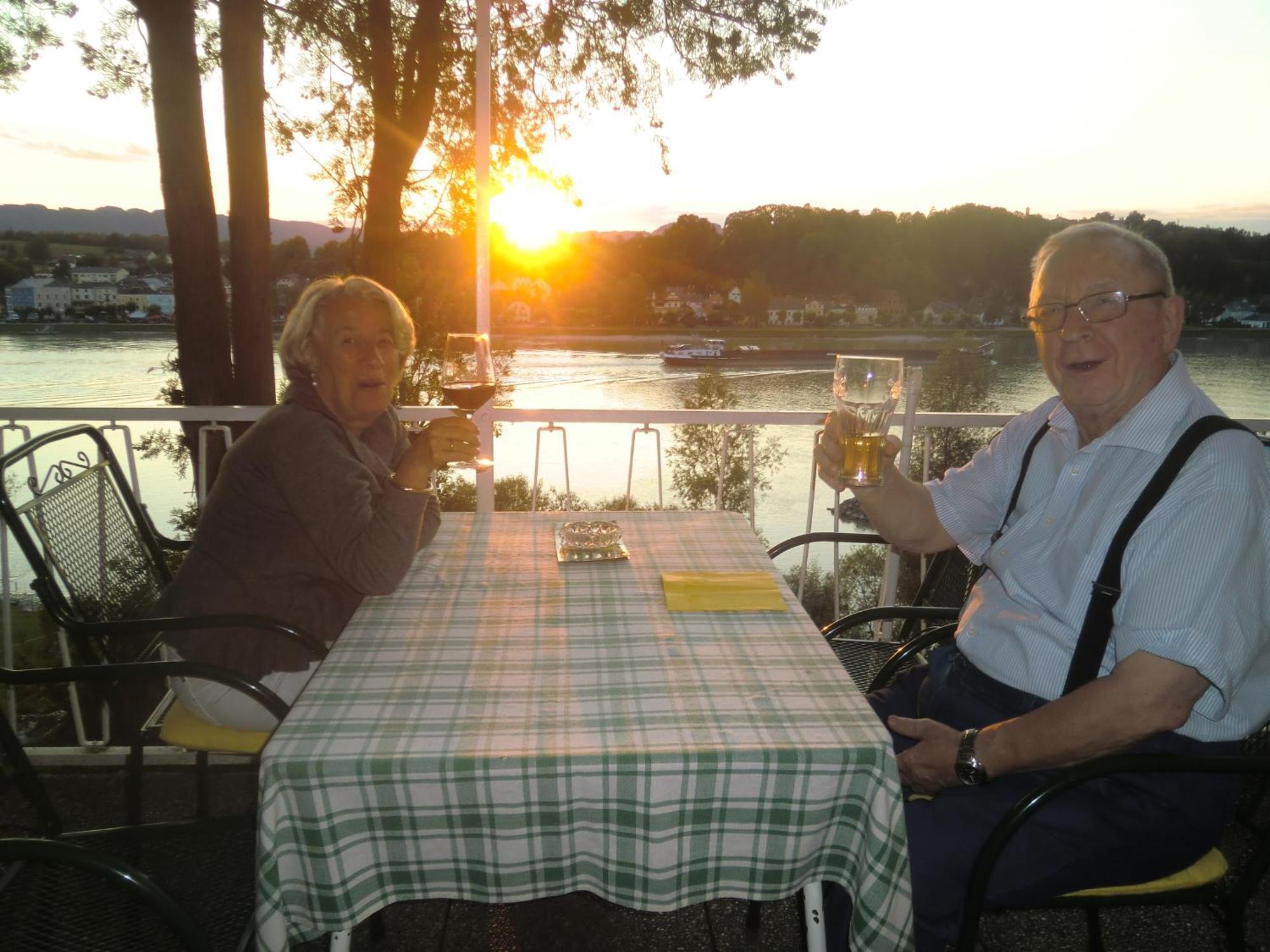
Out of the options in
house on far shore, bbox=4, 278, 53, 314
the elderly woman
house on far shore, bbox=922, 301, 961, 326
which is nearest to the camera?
the elderly woman

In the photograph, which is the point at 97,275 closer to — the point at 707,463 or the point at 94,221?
the point at 94,221

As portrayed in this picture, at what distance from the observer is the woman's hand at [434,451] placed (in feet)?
4.75

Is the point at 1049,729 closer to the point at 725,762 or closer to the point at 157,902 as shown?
the point at 725,762

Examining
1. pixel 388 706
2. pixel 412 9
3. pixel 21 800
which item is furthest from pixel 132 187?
pixel 388 706

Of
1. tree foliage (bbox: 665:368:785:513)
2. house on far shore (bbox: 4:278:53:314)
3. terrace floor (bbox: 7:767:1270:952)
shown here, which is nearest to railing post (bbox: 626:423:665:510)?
terrace floor (bbox: 7:767:1270:952)

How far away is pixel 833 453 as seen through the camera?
149 centimetres

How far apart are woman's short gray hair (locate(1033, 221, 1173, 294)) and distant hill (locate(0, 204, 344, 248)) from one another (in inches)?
167

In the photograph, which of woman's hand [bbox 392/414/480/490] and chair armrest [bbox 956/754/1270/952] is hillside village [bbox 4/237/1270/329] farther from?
chair armrest [bbox 956/754/1270/952]

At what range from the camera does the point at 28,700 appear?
5.33 meters

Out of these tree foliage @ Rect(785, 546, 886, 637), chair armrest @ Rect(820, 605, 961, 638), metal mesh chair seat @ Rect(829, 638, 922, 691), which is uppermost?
chair armrest @ Rect(820, 605, 961, 638)

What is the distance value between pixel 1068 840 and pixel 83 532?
6.89ft

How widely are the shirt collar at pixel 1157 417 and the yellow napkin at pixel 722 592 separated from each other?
68 cm

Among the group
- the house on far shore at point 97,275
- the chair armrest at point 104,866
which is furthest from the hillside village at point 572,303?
the chair armrest at point 104,866

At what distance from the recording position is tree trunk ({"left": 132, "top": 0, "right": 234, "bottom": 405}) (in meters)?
3.71
